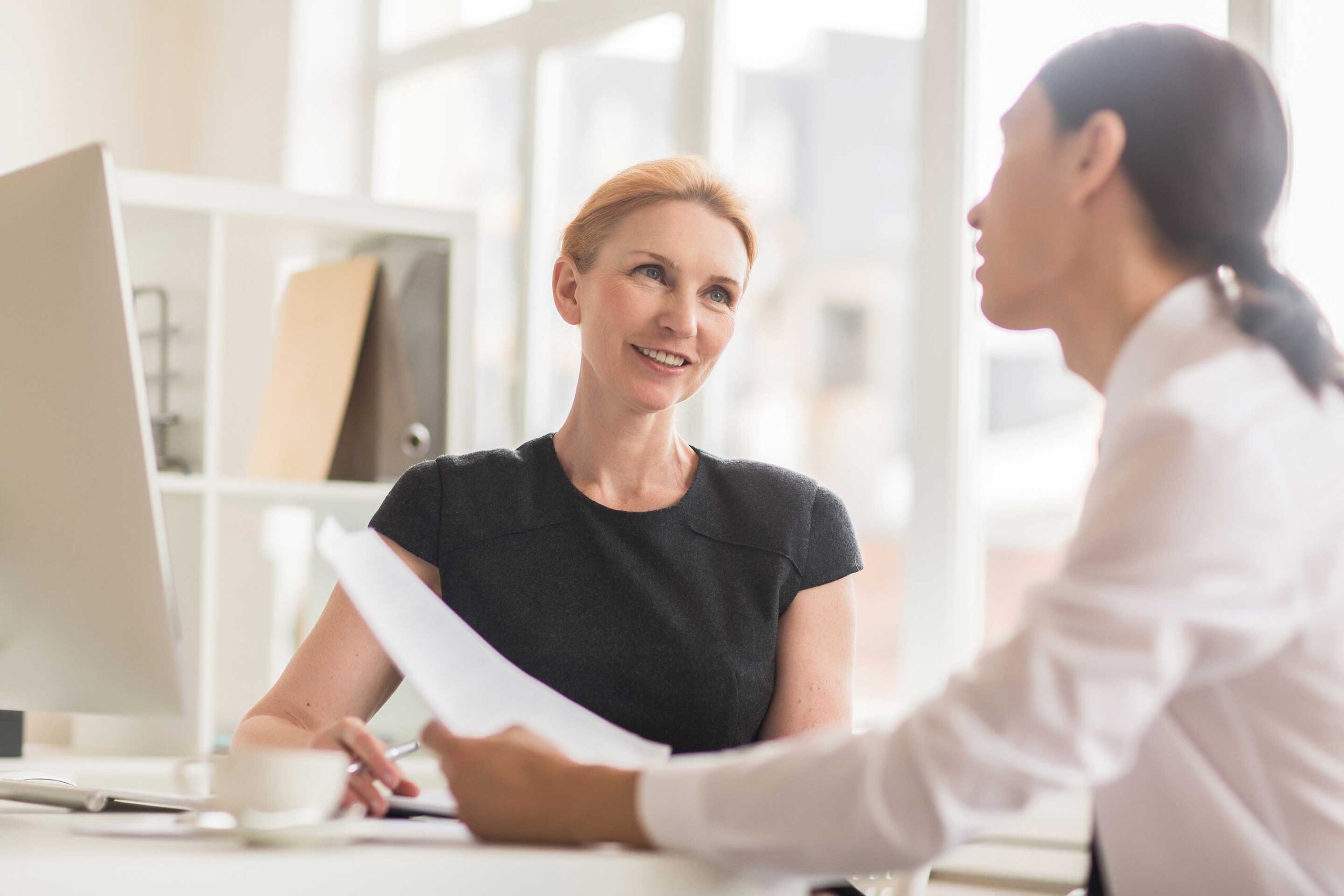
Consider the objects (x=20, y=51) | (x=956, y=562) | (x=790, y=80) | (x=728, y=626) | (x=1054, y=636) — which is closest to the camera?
(x=1054, y=636)

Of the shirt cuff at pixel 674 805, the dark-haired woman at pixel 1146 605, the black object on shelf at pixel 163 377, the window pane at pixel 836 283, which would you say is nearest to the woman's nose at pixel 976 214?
the dark-haired woman at pixel 1146 605

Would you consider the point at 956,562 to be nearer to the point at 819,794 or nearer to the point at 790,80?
the point at 819,794

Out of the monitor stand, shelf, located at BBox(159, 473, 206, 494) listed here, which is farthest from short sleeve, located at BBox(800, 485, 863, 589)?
shelf, located at BBox(159, 473, 206, 494)

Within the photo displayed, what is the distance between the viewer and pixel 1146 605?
83cm

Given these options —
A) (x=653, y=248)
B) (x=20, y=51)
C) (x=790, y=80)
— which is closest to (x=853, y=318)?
(x=790, y=80)

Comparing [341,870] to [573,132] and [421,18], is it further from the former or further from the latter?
[421,18]

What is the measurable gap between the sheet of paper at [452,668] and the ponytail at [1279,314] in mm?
522

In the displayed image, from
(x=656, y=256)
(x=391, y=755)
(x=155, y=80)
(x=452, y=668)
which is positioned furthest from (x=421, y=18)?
(x=452, y=668)

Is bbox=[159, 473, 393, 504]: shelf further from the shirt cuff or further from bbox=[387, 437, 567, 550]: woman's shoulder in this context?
the shirt cuff

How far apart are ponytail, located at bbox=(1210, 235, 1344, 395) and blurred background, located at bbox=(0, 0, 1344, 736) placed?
0.21 meters

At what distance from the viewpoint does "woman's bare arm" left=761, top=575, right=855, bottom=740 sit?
1.68 meters

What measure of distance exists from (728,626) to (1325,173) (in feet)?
3.81

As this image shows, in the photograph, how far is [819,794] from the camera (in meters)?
0.88

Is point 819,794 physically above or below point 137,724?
above
